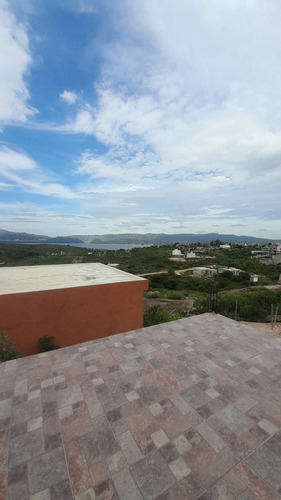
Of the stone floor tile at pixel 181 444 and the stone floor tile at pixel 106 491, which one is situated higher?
the stone floor tile at pixel 181 444

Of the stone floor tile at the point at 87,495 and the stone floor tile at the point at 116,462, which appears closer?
the stone floor tile at the point at 87,495

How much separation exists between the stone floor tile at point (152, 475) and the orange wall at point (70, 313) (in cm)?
492

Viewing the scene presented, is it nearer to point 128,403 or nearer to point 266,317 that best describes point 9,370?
point 128,403

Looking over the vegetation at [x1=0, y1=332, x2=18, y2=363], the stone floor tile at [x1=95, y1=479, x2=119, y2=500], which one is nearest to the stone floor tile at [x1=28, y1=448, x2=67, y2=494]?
the stone floor tile at [x1=95, y1=479, x2=119, y2=500]

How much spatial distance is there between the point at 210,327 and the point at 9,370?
5.55 meters

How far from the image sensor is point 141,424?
3.09 meters

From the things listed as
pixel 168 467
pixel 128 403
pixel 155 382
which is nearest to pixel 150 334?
pixel 155 382

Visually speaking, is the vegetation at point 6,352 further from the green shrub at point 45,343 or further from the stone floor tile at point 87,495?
the stone floor tile at point 87,495

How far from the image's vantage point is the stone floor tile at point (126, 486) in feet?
7.32

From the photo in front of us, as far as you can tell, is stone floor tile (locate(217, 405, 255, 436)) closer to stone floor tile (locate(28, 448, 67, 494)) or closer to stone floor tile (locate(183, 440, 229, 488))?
stone floor tile (locate(183, 440, 229, 488))

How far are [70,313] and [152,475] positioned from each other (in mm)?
5101

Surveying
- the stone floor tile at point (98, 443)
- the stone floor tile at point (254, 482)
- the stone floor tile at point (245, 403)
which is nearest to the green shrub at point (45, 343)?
the stone floor tile at point (98, 443)

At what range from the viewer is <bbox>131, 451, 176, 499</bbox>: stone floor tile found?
230 cm

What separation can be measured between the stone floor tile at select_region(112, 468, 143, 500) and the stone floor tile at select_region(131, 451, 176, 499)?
0.18 feet
